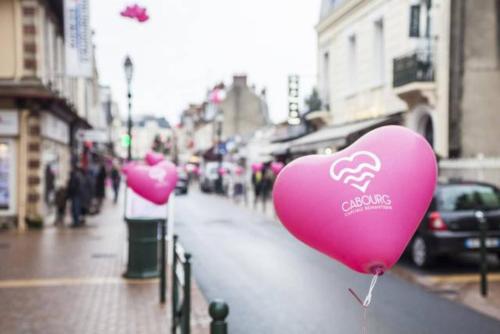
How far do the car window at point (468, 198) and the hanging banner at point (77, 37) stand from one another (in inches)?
447

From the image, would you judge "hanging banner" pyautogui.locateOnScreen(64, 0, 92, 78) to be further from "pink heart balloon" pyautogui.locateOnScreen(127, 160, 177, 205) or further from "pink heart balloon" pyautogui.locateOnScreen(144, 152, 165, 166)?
"pink heart balloon" pyautogui.locateOnScreen(127, 160, 177, 205)

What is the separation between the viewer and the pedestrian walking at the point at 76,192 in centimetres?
1955

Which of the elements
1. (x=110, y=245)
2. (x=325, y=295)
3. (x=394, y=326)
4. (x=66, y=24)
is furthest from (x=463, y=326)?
(x=66, y=24)

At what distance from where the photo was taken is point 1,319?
26.3ft

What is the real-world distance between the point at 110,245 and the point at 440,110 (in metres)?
10.7

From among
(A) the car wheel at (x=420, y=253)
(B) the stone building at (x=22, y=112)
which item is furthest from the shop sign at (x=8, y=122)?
(A) the car wheel at (x=420, y=253)

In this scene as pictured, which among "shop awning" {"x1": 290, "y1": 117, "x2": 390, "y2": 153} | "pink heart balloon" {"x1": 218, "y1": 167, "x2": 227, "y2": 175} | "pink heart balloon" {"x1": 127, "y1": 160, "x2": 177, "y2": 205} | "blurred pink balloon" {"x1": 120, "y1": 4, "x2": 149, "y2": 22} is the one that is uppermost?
"blurred pink balloon" {"x1": 120, "y1": 4, "x2": 149, "y2": 22}

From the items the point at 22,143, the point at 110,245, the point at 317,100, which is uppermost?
the point at 317,100

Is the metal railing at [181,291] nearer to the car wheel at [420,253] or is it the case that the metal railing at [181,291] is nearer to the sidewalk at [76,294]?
the sidewalk at [76,294]

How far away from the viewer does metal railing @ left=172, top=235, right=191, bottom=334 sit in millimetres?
5926

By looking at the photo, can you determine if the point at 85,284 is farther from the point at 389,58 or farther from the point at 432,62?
the point at 389,58

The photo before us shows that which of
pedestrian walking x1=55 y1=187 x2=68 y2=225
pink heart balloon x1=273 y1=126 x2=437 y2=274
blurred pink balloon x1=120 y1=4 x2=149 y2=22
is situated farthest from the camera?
pedestrian walking x1=55 y1=187 x2=68 y2=225

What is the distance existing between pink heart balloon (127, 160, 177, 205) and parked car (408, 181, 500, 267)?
454 centimetres

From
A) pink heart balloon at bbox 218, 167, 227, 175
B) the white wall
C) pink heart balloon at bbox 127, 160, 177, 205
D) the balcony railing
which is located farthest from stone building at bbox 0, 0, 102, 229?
pink heart balloon at bbox 218, 167, 227, 175
